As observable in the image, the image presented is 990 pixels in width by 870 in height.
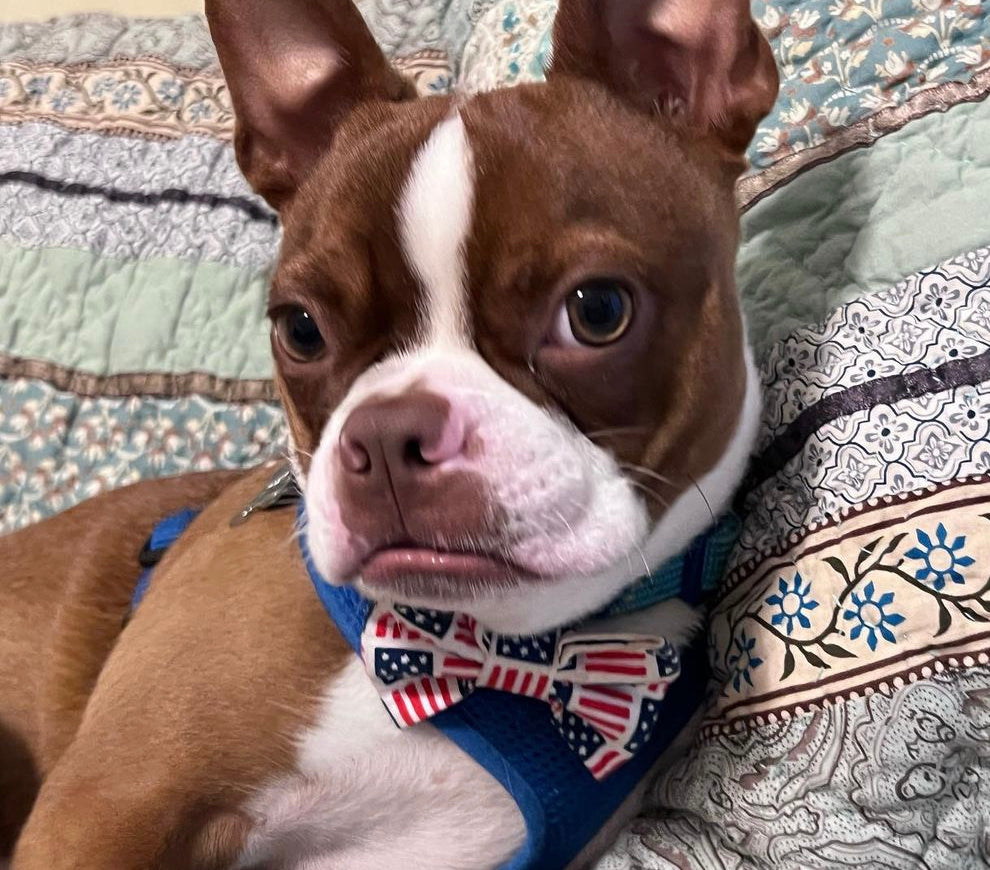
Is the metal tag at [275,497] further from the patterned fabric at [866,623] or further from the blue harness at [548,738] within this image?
the patterned fabric at [866,623]

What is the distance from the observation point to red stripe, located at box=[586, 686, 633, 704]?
54.2 inches

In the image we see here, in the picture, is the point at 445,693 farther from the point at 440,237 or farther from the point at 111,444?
the point at 111,444

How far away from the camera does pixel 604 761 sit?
1.39m

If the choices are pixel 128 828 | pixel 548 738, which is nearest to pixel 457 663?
pixel 548 738

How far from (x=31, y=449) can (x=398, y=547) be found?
1.88 m

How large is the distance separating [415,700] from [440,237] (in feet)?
2.10

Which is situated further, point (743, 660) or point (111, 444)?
point (111, 444)

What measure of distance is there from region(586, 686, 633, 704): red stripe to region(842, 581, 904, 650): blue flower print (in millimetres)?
318

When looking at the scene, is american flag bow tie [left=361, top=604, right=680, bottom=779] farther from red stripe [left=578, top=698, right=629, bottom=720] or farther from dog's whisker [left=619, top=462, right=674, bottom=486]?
dog's whisker [left=619, top=462, right=674, bottom=486]

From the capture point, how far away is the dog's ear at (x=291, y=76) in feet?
4.87

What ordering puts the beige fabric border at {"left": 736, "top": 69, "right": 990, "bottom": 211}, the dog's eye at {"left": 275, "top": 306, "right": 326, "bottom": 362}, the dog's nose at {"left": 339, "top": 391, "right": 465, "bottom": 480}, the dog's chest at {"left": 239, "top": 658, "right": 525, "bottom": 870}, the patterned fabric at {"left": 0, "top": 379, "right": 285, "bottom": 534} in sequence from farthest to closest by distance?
the patterned fabric at {"left": 0, "top": 379, "right": 285, "bottom": 534} < the beige fabric border at {"left": 736, "top": 69, "right": 990, "bottom": 211} < the dog's chest at {"left": 239, "top": 658, "right": 525, "bottom": 870} < the dog's eye at {"left": 275, "top": 306, "right": 326, "bottom": 362} < the dog's nose at {"left": 339, "top": 391, "right": 465, "bottom": 480}

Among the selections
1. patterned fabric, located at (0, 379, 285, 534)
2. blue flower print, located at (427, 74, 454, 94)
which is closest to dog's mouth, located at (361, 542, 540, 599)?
patterned fabric, located at (0, 379, 285, 534)

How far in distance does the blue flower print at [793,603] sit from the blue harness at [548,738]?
16cm

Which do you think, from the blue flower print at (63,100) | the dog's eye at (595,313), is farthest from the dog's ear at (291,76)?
the blue flower print at (63,100)
